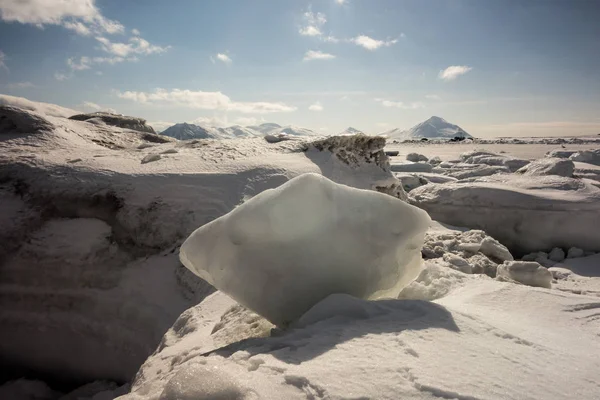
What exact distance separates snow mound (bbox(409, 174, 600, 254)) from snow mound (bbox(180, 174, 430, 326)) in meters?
2.76

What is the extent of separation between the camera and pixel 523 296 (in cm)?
182

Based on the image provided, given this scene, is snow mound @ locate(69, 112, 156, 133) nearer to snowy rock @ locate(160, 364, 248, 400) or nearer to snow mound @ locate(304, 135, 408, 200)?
snow mound @ locate(304, 135, 408, 200)

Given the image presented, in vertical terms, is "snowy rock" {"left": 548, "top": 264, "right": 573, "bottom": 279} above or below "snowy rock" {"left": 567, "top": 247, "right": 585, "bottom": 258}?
below

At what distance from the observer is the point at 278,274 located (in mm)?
1547

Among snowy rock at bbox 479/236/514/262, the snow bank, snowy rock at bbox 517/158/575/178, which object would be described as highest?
snowy rock at bbox 517/158/575/178

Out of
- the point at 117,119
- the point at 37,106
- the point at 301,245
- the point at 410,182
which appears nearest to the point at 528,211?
the point at 410,182

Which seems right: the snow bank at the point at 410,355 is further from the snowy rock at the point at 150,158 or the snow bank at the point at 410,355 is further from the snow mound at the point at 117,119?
the snow mound at the point at 117,119

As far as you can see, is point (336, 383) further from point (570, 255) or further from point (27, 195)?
point (27, 195)

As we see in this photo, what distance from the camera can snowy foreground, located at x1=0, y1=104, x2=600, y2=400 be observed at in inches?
41.5

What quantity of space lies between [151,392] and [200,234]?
64 cm

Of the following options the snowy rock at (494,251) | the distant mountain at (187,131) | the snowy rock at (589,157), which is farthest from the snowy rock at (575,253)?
the distant mountain at (187,131)

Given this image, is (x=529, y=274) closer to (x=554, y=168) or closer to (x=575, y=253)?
(x=575, y=253)

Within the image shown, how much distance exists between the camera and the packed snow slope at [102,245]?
2.95 m

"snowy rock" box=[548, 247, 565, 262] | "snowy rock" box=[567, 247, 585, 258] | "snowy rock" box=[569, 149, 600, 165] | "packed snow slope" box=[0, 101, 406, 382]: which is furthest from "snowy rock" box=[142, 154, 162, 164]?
"snowy rock" box=[569, 149, 600, 165]
